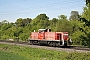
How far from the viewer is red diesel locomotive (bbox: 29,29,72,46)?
33394mm

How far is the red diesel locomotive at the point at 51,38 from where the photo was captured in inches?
1315

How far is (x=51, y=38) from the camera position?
1390 inches

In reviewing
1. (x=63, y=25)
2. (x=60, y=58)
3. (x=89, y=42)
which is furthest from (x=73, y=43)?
(x=89, y=42)

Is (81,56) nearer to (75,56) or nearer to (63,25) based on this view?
(75,56)

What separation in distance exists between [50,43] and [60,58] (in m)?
13.0

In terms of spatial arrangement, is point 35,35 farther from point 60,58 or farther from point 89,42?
point 89,42

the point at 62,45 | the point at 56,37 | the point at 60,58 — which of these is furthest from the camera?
the point at 56,37

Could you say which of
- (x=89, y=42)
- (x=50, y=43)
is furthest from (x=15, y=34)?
(x=89, y=42)

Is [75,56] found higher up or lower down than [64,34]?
lower down

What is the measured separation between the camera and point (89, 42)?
27.4ft

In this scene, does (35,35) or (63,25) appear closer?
(35,35)

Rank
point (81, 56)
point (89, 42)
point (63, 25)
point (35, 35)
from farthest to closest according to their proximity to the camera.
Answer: point (63, 25) → point (35, 35) → point (81, 56) → point (89, 42)

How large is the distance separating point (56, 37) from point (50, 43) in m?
1.48

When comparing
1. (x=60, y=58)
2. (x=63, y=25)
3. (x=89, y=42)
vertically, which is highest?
(x=63, y=25)
